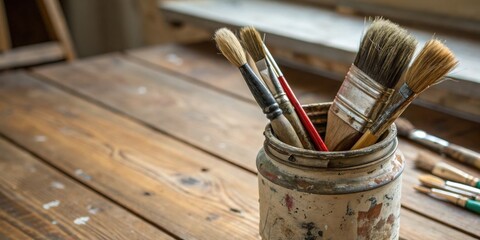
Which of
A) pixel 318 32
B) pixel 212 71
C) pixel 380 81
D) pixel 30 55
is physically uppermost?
pixel 380 81

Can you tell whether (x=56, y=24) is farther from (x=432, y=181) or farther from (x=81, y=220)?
(x=432, y=181)

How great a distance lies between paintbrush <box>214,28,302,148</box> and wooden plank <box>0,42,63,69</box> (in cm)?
129

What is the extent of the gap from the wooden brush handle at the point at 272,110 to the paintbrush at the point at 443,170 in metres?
0.33

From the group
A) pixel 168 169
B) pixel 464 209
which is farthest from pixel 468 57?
pixel 168 169

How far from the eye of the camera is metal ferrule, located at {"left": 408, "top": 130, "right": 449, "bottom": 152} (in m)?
1.06

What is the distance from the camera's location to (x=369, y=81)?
0.70 m

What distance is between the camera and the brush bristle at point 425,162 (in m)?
0.99

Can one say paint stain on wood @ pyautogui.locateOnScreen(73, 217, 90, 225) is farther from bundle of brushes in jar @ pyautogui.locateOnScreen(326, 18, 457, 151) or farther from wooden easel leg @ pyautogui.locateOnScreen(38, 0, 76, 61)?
wooden easel leg @ pyautogui.locateOnScreen(38, 0, 76, 61)

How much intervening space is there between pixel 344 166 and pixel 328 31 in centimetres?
89

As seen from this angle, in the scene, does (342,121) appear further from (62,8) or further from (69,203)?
(62,8)

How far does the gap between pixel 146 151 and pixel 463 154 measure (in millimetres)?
504

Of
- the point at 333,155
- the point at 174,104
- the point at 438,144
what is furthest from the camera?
the point at 174,104

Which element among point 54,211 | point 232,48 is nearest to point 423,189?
point 232,48

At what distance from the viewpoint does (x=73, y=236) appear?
0.86 metres
